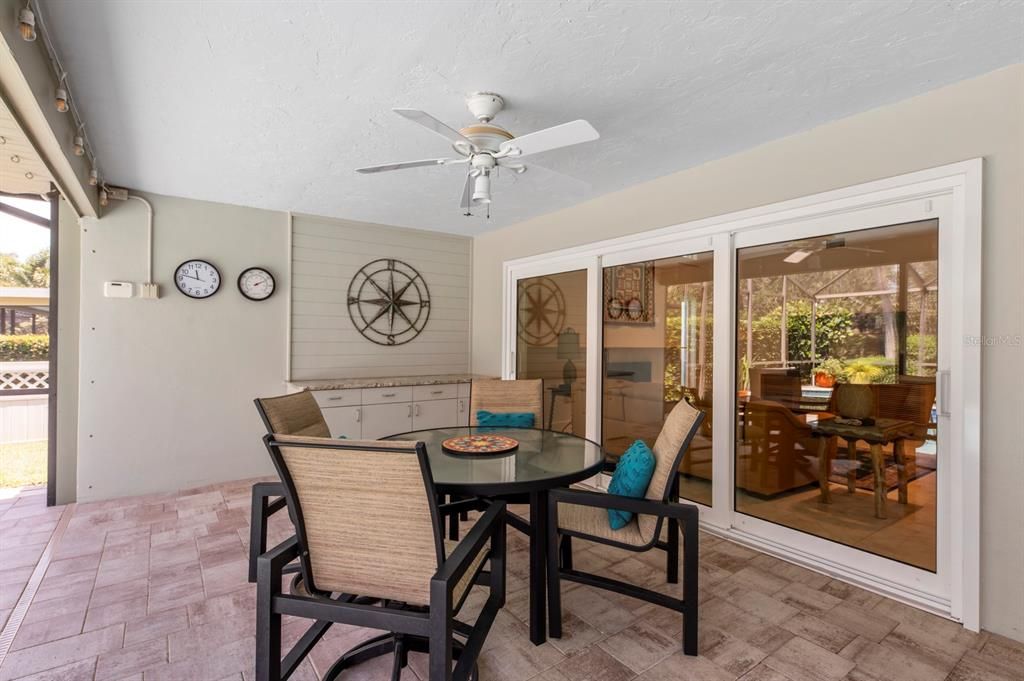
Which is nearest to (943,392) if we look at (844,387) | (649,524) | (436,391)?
(844,387)

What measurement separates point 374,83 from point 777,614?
3206mm

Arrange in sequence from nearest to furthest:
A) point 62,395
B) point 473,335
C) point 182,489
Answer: point 62,395, point 182,489, point 473,335

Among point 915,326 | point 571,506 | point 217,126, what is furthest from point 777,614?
point 217,126

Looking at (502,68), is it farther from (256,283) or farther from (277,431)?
(256,283)

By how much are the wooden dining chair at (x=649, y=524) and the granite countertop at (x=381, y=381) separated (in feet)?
9.24

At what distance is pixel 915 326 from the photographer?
8.30 ft

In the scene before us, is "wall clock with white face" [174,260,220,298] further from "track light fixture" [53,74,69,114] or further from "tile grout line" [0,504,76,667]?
"track light fixture" [53,74,69,114]

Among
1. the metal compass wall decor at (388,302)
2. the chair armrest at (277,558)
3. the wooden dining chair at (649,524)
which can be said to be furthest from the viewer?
the metal compass wall decor at (388,302)

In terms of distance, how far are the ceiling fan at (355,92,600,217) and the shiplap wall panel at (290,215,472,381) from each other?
2.76 metres

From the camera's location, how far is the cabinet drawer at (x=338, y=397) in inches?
177

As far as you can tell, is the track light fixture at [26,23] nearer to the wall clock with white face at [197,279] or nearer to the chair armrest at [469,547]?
the chair armrest at [469,547]

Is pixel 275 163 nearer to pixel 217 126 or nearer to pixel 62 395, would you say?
pixel 217 126

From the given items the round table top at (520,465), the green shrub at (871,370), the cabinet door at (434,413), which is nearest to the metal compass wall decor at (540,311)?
the cabinet door at (434,413)

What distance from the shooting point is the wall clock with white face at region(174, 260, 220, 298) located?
4.30 metres
